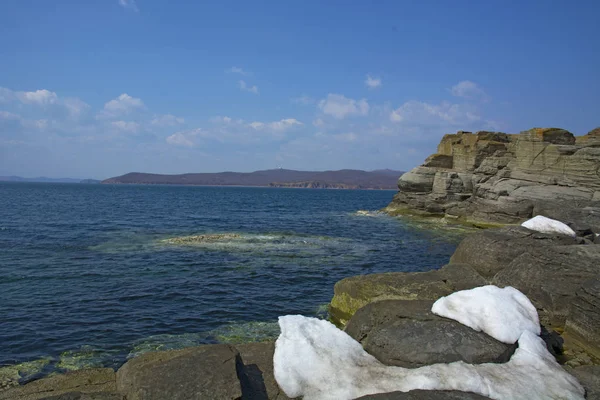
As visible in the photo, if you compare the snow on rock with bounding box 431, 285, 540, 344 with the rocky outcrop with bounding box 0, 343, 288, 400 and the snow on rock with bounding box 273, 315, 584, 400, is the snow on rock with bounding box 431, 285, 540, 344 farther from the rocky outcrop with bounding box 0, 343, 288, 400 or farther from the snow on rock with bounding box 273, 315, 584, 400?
the rocky outcrop with bounding box 0, 343, 288, 400

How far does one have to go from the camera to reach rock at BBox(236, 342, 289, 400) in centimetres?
627

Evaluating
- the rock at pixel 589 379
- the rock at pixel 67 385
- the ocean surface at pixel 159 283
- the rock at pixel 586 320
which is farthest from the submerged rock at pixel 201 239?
the rock at pixel 589 379

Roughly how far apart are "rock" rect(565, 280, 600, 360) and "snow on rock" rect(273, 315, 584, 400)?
2.48 meters

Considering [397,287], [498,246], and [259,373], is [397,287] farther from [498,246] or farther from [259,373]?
[259,373]

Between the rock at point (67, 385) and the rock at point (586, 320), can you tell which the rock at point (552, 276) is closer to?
the rock at point (586, 320)

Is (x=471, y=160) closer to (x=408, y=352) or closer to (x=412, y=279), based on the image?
(x=412, y=279)

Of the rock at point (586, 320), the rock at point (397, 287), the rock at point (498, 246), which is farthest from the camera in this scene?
the rock at point (498, 246)

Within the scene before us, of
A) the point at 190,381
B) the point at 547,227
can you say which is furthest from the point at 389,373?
the point at 547,227

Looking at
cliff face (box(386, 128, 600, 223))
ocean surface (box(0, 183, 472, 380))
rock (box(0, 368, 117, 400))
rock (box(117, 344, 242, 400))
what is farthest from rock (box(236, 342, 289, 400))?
cliff face (box(386, 128, 600, 223))

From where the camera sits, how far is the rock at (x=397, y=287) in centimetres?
1137

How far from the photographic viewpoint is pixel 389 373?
6605 millimetres

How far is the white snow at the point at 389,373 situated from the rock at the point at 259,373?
0.59ft

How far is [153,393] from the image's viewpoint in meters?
5.41

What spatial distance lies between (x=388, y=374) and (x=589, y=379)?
10.7 feet
